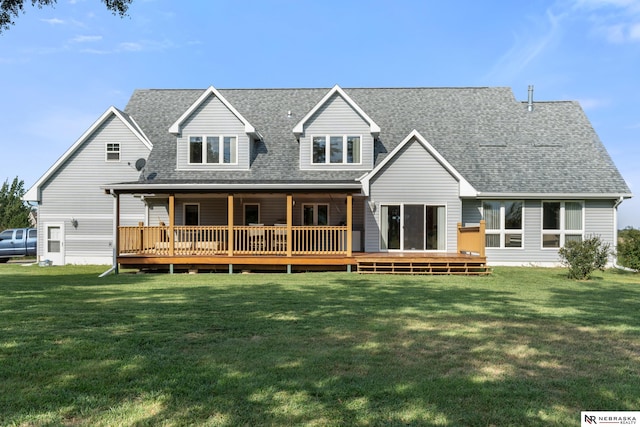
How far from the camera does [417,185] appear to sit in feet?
61.4

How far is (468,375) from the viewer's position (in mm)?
4547

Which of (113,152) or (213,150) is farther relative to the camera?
(113,152)

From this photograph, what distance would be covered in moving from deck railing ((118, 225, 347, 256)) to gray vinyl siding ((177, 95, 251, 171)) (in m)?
3.82

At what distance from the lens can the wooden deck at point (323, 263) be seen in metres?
15.9

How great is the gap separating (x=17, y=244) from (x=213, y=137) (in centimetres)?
1341

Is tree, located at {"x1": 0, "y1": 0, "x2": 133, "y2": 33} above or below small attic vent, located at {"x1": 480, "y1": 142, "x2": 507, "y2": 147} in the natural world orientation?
above

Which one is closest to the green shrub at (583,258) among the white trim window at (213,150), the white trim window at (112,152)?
the white trim window at (213,150)

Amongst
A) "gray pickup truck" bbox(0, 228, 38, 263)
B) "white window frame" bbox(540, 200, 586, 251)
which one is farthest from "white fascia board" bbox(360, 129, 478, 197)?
"gray pickup truck" bbox(0, 228, 38, 263)

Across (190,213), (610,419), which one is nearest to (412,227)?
(190,213)

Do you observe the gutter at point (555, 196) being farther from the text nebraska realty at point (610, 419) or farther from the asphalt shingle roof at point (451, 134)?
the text nebraska realty at point (610, 419)

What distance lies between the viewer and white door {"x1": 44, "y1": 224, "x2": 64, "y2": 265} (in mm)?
21203

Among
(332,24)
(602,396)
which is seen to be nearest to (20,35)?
(332,24)

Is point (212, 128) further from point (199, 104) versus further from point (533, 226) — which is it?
point (533, 226)

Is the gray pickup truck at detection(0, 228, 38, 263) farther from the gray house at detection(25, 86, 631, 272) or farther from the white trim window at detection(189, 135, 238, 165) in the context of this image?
the white trim window at detection(189, 135, 238, 165)
